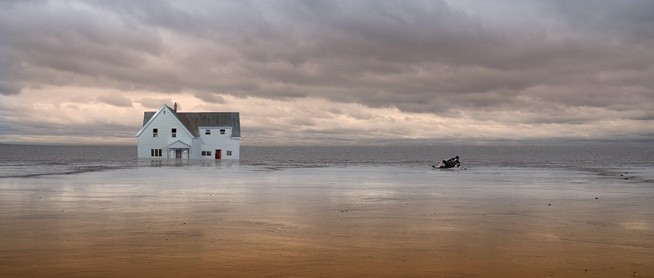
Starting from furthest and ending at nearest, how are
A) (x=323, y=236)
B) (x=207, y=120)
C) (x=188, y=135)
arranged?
(x=207, y=120) → (x=188, y=135) → (x=323, y=236)

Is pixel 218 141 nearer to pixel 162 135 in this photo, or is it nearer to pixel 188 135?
pixel 188 135

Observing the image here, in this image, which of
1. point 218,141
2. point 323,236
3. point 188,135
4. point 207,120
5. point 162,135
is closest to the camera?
point 323,236

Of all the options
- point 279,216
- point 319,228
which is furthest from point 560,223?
point 279,216

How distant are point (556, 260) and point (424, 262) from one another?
8.79ft

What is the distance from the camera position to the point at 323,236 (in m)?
14.4

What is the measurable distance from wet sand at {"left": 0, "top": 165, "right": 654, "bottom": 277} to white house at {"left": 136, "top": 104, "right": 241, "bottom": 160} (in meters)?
64.3

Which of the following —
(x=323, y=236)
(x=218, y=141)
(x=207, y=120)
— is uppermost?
(x=207, y=120)

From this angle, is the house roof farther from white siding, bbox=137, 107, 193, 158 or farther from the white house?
white siding, bbox=137, 107, 193, 158

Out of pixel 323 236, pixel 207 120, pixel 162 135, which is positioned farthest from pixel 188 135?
pixel 323 236

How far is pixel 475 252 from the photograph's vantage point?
1236 centimetres

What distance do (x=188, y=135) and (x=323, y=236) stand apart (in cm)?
7806

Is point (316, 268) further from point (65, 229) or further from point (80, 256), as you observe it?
point (65, 229)

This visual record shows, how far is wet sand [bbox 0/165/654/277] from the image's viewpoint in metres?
10.8

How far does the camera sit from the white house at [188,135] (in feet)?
291
